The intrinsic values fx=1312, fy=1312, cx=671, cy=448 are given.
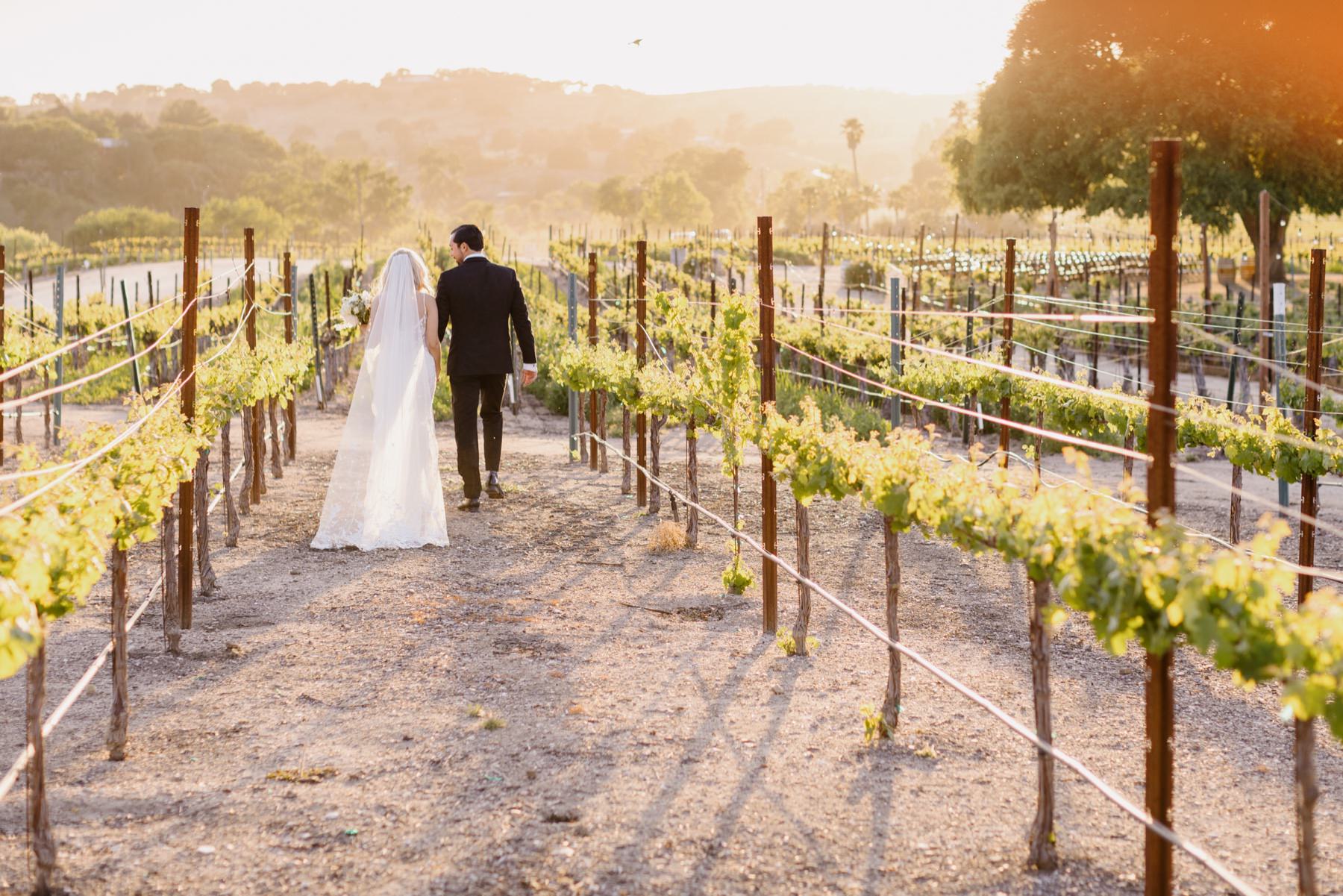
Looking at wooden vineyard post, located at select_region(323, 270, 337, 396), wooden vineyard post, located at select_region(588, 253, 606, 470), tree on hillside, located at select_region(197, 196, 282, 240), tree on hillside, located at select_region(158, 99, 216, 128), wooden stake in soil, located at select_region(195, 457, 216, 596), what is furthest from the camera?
tree on hillside, located at select_region(158, 99, 216, 128)

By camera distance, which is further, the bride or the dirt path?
the bride

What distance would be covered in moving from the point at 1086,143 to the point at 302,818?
103 ft

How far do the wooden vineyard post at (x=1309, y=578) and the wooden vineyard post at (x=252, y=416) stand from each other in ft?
22.4

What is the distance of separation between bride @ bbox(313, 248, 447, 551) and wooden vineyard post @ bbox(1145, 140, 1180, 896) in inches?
235

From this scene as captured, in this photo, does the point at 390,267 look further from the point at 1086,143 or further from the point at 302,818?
the point at 1086,143

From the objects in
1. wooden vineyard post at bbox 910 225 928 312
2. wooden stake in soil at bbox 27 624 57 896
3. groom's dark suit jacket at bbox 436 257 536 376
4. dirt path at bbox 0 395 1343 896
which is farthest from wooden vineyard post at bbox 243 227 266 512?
wooden vineyard post at bbox 910 225 928 312

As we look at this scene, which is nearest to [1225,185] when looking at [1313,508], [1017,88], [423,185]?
[1017,88]

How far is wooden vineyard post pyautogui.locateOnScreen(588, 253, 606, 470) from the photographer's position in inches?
476

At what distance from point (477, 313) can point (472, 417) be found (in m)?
0.77

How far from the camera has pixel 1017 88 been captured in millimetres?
33125

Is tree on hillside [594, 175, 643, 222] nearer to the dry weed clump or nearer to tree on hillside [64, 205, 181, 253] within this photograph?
tree on hillside [64, 205, 181, 253]

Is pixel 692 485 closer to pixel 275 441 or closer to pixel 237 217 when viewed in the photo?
pixel 275 441

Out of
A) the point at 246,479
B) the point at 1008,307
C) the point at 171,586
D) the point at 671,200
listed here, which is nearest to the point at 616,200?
the point at 671,200

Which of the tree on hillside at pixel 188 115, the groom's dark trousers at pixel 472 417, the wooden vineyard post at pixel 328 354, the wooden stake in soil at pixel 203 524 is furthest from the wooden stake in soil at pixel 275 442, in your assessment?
the tree on hillside at pixel 188 115
